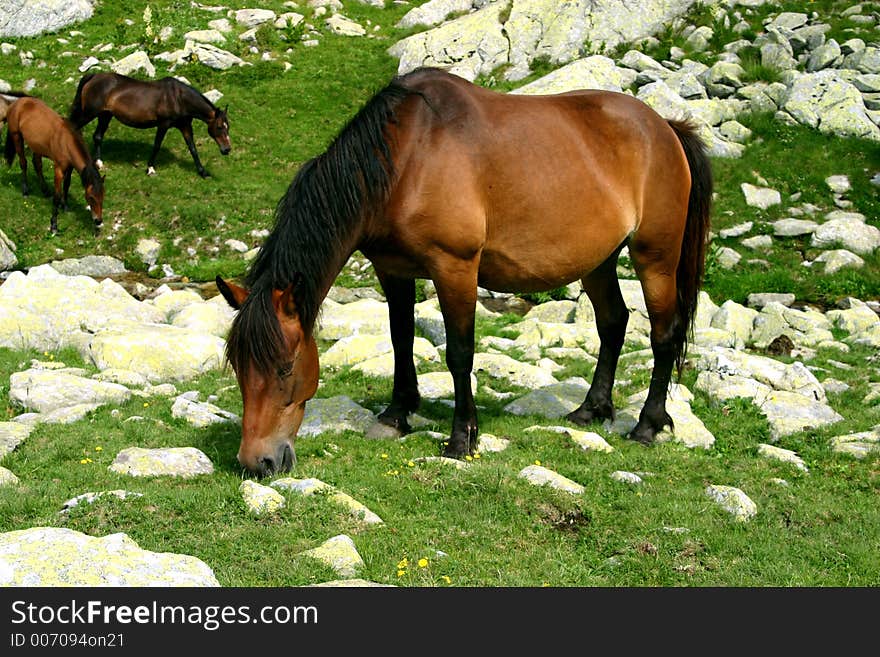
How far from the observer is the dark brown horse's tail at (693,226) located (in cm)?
854

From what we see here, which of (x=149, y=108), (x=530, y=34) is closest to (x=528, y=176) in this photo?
(x=149, y=108)

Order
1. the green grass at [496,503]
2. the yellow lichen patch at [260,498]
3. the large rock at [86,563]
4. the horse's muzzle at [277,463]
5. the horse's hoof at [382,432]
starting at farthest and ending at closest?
1. the horse's hoof at [382,432]
2. the horse's muzzle at [277,463]
3. the yellow lichen patch at [260,498]
4. the green grass at [496,503]
5. the large rock at [86,563]

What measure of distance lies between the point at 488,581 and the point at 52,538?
226 cm

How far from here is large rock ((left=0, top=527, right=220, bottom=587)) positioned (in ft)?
13.6

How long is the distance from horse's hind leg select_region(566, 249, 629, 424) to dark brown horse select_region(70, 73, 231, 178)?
1366 centimetres

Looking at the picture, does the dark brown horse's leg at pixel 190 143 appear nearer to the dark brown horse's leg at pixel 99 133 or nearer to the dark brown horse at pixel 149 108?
the dark brown horse at pixel 149 108

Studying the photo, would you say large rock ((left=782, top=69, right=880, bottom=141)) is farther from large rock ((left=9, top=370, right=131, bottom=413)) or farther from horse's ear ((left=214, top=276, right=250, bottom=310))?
horse's ear ((left=214, top=276, right=250, bottom=310))

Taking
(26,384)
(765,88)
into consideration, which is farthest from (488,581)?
(765,88)

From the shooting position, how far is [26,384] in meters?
8.47

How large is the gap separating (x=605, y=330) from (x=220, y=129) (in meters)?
14.2

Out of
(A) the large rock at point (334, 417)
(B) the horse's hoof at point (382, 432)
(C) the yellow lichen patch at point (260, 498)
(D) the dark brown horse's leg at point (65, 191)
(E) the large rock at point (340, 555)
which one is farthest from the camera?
(D) the dark brown horse's leg at point (65, 191)

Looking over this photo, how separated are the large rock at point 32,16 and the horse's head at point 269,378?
23.2m

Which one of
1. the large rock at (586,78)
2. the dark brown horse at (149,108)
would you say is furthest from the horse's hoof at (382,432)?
the dark brown horse at (149,108)

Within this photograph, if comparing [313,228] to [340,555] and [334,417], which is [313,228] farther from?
[340,555]
